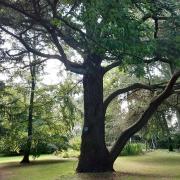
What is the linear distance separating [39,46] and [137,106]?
360 inches

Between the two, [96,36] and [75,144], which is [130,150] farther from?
[96,36]

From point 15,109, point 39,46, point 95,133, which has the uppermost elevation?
point 39,46

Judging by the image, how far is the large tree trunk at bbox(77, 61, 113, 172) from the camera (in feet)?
58.1

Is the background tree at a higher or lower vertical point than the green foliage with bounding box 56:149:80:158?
higher

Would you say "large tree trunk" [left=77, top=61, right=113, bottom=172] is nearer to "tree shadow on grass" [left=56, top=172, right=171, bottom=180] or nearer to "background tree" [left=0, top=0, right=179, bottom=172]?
"background tree" [left=0, top=0, right=179, bottom=172]

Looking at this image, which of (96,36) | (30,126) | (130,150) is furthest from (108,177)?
(130,150)

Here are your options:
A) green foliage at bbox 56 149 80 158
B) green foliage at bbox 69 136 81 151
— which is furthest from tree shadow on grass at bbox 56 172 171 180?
green foliage at bbox 69 136 81 151

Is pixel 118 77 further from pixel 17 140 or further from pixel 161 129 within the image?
pixel 17 140

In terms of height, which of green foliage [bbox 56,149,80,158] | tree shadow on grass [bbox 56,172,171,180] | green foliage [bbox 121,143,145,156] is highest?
green foliage [bbox 121,143,145,156]

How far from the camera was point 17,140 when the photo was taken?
24.9 metres

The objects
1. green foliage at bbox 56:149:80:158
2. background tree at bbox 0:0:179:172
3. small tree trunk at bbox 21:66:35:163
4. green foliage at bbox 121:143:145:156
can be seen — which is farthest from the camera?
green foliage at bbox 121:143:145:156

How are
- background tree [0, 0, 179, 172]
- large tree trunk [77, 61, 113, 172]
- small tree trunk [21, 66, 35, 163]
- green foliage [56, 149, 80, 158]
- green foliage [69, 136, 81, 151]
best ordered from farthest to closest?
1. green foliage [69, 136, 81, 151]
2. green foliage [56, 149, 80, 158]
3. small tree trunk [21, 66, 35, 163]
4. large tree trunk [77, 61, 113, 172]
5. background tree [0, 0, 179, 172]

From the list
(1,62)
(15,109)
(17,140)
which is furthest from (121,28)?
(17,140)

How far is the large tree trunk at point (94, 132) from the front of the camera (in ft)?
58.1
